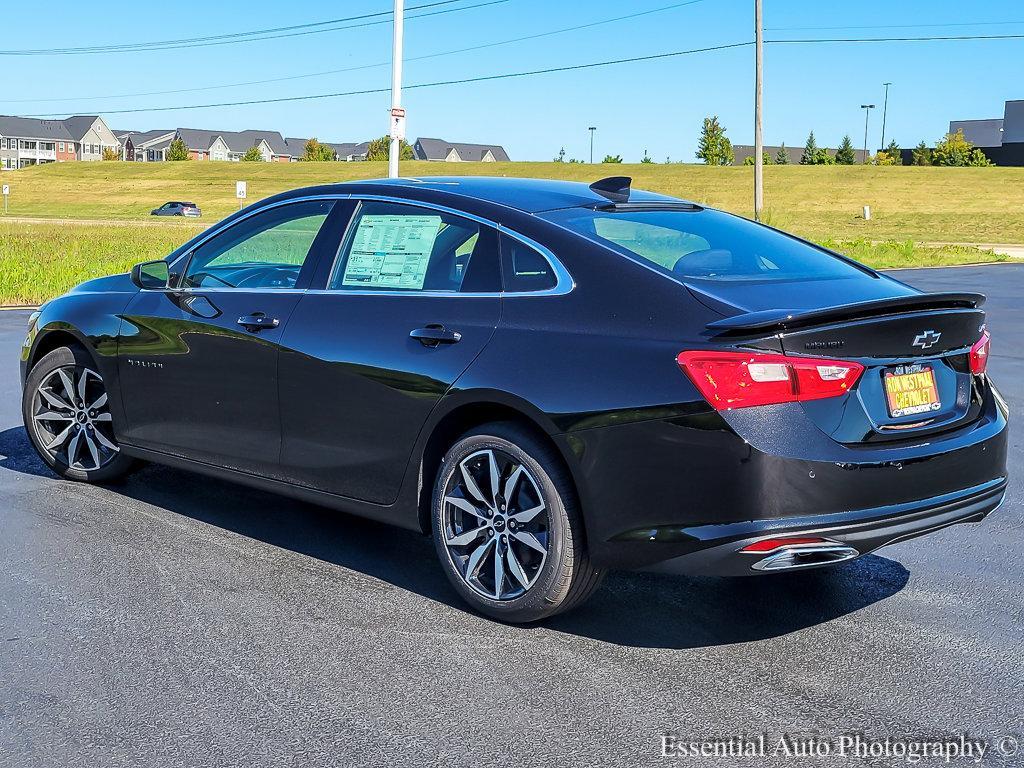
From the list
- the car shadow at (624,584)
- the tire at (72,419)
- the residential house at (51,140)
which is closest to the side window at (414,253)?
the car shadow at (624,584)

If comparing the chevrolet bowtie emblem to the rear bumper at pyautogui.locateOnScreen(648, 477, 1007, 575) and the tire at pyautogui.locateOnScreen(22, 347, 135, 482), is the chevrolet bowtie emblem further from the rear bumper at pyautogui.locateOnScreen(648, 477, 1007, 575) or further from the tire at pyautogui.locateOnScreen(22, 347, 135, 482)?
the tire at pyautogui.locateOnScreen(22, 347, 135, 482)

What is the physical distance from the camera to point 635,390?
4.06 meters

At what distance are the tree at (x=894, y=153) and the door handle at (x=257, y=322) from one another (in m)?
125

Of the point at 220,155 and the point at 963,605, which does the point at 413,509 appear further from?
the point at 220,155

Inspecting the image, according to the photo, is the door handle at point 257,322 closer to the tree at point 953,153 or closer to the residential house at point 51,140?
the tree at point 953,153

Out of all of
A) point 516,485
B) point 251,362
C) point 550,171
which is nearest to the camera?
point 516,485

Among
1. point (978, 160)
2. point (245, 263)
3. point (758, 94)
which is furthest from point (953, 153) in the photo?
point (245, 263)

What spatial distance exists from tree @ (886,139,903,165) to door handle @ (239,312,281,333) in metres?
125

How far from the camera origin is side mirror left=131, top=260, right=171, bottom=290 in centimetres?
611

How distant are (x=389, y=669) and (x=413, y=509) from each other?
3.00 feet

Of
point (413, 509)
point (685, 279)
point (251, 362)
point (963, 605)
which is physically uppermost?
point (685, 279)

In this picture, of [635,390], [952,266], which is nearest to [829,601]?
[635,390]

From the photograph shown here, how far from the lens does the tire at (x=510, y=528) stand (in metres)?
4.31

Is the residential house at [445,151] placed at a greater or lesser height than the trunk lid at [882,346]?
greater
